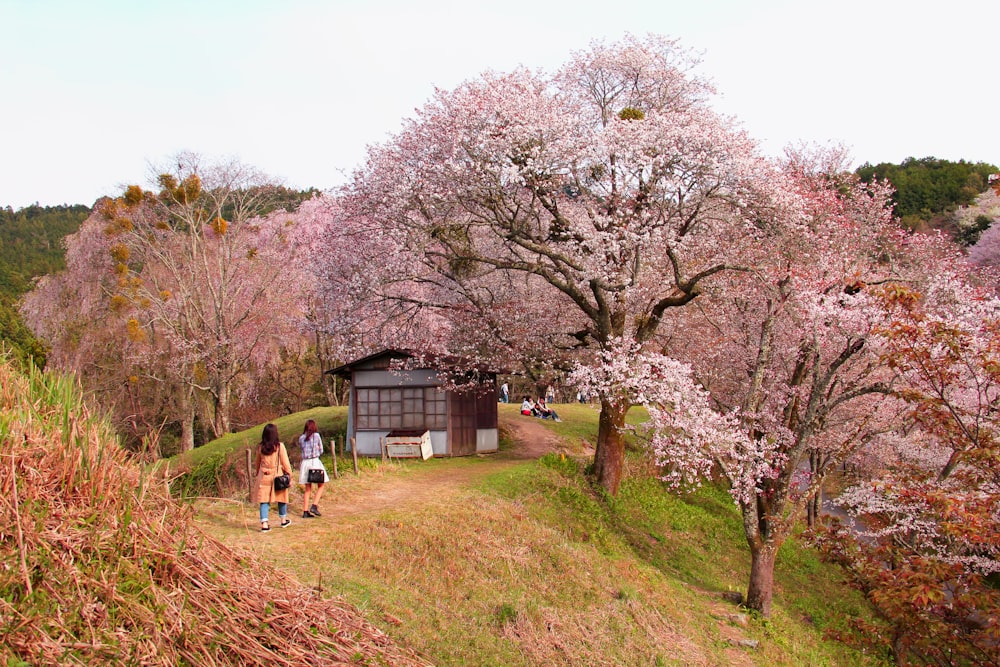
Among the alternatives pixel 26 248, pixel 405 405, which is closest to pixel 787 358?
pixel 405 405

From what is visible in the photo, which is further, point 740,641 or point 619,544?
point 619,544

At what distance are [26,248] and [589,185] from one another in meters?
47.9

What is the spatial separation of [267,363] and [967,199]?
148ft

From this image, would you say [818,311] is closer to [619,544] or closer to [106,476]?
[619,544]

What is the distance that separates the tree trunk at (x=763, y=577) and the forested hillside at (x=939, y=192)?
1453 inches

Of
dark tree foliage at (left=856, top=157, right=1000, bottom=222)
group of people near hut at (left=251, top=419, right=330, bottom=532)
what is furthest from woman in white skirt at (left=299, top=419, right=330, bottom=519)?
dark tree foliage at (left=856, top=157, right=1000, bottom=222)

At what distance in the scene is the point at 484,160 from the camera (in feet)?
48.7

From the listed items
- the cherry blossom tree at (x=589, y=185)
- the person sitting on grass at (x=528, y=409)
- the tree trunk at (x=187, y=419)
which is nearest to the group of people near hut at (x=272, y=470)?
the cherry blossom tree at (x=589, y=185)

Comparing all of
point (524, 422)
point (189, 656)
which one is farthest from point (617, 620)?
point (524, 422)

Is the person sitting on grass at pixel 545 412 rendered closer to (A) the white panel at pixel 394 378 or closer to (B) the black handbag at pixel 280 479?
(A) the white panel at pixel 394 378

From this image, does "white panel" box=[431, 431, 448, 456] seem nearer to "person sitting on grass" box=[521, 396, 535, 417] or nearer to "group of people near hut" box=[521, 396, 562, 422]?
"group of people near hut" box=[521, 396, 562, 422]

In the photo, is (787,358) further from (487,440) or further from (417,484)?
(417,484)

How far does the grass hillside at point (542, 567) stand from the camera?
921 centimetres

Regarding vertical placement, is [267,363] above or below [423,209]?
below
